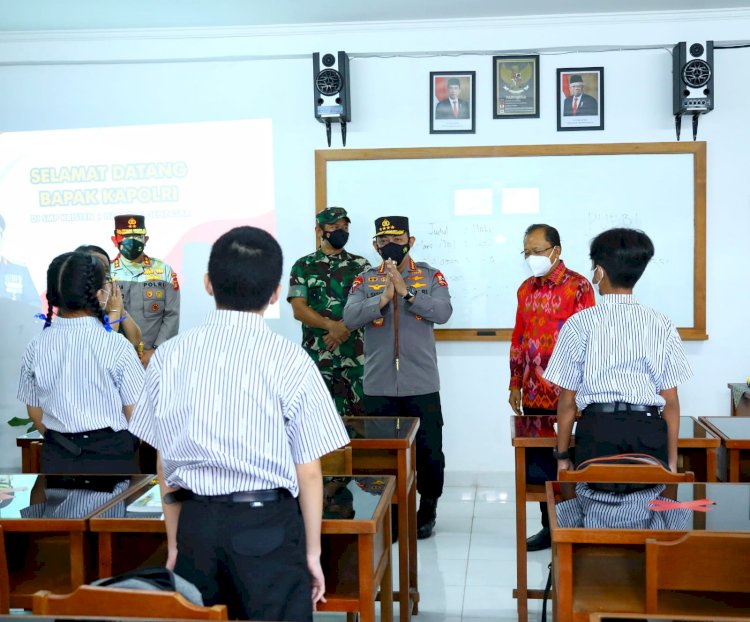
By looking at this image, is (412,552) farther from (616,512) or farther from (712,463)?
(616,512)

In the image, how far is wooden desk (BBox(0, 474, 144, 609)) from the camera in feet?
6.66

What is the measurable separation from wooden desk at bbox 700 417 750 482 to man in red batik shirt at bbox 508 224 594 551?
748mm

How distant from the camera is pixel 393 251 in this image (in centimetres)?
399

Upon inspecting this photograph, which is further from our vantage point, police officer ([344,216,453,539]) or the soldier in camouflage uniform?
the soldier in camouflage uniform

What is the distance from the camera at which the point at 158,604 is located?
4.59 feet

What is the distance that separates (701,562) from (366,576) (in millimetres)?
758

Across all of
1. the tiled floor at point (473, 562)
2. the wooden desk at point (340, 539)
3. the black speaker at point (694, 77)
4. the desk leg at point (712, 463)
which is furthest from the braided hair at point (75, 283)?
the black speaker at point (694, 77)

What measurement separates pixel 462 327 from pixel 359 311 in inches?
54.9

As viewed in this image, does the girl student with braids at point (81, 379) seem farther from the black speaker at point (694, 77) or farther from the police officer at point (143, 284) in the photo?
the black speaker at point (694, 77)

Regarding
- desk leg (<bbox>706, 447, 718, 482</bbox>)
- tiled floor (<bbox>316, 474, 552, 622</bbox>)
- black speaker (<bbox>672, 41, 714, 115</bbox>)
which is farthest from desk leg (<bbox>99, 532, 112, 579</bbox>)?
black speaker (<bbox>672, 41, 714, 115</bbox>)

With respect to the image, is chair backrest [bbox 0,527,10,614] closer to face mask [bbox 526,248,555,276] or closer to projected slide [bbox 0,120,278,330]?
face mask [bbox 526,248,555,276]

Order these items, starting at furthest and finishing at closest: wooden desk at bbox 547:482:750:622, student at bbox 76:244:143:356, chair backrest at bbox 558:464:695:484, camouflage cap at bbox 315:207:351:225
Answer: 1. camouflage cap at bbox 315:207:351:225
2. student at bbox 76:244:143:356
3. chair backrest at bbox 558:464:695:484
4. wooden desk at bbox 547:482:750:622

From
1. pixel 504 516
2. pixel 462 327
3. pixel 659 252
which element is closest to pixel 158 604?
pixel 504 516

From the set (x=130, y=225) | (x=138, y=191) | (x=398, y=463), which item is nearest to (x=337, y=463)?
(x=398, y=463)
